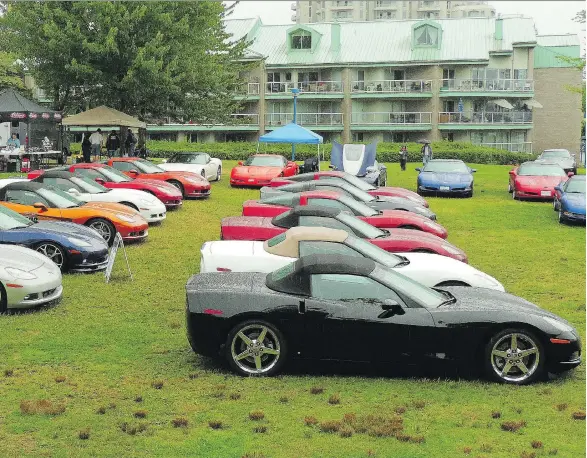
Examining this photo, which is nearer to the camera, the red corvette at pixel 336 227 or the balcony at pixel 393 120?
the red corvette at pixel 336 227

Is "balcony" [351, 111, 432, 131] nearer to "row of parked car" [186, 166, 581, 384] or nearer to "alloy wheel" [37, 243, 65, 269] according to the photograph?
"alloy wheel" [37, 243, 65, 269]

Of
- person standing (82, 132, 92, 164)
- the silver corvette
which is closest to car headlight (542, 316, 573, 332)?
the silver corvette

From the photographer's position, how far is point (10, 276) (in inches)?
463

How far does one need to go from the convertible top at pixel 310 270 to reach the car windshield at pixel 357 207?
23.0ft

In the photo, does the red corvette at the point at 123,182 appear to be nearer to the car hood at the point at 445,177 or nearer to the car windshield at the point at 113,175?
the car windshield at the point at 113,175

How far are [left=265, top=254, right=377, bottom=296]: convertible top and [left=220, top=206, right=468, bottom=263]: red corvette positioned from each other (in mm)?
4360

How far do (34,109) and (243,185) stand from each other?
9.17 meters

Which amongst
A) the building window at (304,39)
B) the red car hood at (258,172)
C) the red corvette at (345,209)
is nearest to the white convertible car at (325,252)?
the red corvette at (345,209)

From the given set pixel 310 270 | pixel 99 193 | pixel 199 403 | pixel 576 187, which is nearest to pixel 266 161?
pixel 576 187

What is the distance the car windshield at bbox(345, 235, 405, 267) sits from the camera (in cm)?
1171

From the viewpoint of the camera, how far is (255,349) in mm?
9227

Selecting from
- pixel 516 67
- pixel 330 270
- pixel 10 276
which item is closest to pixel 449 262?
pixel 330 270

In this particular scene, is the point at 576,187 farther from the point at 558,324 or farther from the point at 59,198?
the point at 558,324

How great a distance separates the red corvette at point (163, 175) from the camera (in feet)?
86.1
